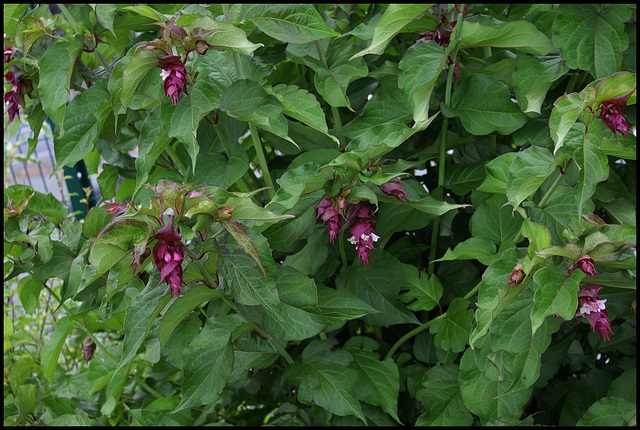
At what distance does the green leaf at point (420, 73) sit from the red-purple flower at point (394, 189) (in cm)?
10

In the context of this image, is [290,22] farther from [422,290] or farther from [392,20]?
[422,290]

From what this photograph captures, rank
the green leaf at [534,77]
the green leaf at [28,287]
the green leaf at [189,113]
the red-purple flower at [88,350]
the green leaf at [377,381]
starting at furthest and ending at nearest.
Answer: the red-purple flower at [88,350] → the green leaf at [28,287] → the green leaf at [377,381] → the green leaf at [534,77] → the green leaf at [189,113]

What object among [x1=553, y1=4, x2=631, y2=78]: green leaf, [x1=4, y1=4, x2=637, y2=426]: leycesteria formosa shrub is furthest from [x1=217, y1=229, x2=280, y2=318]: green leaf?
[x1=553, y1=4, x2=631, y2=78]: green leaf

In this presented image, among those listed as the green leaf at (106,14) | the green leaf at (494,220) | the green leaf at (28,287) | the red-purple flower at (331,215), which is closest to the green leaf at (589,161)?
the green leaf at (494,220)

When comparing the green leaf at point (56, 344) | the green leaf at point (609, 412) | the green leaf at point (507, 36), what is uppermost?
the green leaf at point (507, 36)

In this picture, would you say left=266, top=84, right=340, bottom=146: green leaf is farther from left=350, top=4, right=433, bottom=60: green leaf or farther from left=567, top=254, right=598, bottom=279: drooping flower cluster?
left=567, top=254, right=598, bottom=279: drooping flower cluster

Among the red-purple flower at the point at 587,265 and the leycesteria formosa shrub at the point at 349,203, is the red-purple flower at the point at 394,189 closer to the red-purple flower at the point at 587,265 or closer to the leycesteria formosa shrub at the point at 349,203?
the leycesteria formosa shrub at the point at 349,203

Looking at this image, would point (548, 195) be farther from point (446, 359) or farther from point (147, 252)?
point (147, 252)

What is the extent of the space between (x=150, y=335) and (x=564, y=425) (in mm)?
782

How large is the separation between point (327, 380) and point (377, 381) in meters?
0.10

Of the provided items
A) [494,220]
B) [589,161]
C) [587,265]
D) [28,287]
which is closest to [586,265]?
[587,265]

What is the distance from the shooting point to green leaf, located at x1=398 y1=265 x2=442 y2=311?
38.8 inches

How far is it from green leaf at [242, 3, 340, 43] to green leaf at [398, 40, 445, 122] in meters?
0.13

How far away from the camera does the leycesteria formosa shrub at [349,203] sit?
719 mm
